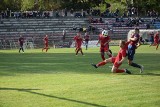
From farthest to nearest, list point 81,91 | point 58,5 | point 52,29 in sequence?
1. point 58,5
2. point 52,29
3. point 81,91

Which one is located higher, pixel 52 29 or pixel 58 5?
pixel 58 5

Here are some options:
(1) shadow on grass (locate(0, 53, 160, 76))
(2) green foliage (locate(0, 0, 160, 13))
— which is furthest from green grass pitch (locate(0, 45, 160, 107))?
(2) green foliage (locate(0, 0, 160, 13))

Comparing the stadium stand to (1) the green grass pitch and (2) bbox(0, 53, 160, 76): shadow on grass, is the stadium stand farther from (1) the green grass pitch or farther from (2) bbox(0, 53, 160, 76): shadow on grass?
(1) the green grass pitch

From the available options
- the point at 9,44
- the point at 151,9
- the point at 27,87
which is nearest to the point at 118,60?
the point at 27,87

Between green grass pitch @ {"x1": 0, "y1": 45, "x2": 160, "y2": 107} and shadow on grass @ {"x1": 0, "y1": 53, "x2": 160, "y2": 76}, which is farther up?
green grass pitch @ {"x1": 0, "y1": 45, "x2": 160, "y2": 107}

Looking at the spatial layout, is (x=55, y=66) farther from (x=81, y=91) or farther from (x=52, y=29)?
(x=52, y=29)

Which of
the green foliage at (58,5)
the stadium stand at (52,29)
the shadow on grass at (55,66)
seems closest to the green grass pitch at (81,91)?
the shadow on grass at (55,66)

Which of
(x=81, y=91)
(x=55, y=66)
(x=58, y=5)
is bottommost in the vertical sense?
(x=55, y=66)

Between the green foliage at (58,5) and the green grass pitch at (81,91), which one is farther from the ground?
the green foliage at (58,5)

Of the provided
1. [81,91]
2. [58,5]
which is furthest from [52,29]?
[81,91]

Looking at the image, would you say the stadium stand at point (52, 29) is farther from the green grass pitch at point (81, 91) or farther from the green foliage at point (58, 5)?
the green grass pitch at point (81, 91)

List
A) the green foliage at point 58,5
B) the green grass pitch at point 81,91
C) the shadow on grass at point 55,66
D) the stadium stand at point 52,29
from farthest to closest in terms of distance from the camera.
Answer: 1. the green foliage at point 58,5
2. the stadium stand at point 52,29
3. the shadow on grass at point 55,66
4. the green grass pitch at point 81,91

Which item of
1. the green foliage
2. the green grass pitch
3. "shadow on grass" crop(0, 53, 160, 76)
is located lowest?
"shadow on grass" crop(0, 53, 160, 76)

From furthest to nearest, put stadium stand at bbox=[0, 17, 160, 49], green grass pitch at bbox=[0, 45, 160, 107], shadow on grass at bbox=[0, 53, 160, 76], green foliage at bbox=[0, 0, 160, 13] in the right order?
green foliage at bbox=[0, 0, 160, 13] → stadium stand at bbox=[0, 17, 160, 49] → shadow on grass at bbox=[0, 53, 160, 76] → green grass pitch at bbox=[0, 45, 160, 107]
